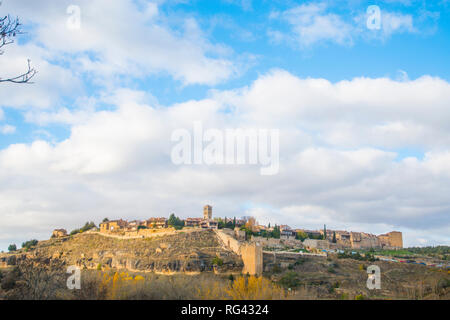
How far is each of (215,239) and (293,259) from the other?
1306cm

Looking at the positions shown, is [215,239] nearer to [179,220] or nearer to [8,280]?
[179,220]

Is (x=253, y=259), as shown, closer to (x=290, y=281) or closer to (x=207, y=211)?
(x=290, y=281)

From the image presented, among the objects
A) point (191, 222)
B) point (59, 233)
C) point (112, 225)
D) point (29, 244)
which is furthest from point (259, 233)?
point (29, 244)

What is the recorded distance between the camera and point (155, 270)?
37781 mm

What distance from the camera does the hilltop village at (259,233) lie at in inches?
2311

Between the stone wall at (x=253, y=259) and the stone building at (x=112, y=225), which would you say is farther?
the stone building at (x=112, y=225)

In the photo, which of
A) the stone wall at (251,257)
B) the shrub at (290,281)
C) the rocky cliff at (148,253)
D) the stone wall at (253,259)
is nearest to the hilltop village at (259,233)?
the rocky cliff at (148,253)

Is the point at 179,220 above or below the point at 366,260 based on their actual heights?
above

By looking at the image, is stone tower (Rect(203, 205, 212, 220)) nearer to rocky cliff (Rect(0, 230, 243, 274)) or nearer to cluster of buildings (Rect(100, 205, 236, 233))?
cluster of buildings (Rect(100, 205, 236, 233))

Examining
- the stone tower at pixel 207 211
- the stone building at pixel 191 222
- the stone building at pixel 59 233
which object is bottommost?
the stone building at pixel 59 233

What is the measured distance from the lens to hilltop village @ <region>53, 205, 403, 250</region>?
2311 inches

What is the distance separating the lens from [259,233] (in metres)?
64.3

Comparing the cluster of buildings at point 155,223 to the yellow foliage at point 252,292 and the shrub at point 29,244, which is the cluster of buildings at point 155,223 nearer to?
the shrub at point 29,244
